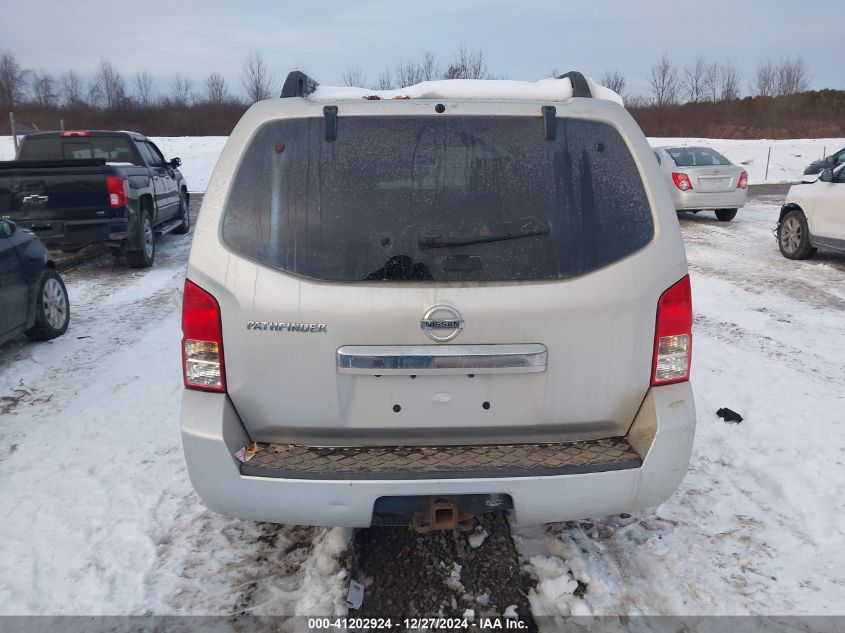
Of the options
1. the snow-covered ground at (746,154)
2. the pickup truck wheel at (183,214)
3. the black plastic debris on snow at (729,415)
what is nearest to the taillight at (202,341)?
the black plastic debris on snow at (729,415)

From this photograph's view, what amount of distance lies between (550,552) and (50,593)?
7.44ft

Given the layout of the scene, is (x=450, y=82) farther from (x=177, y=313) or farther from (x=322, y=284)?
(x=177, y=313)

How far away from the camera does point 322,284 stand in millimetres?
2322

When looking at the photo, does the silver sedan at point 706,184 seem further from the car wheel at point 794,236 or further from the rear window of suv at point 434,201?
the rear window of suv at point 434,201

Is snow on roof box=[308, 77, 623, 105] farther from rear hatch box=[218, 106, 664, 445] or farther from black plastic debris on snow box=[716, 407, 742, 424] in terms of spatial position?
black plastic debris on snow box=[716, 407, 742, 424]

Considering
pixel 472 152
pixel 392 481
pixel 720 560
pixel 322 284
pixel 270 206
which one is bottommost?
pixel 720 560

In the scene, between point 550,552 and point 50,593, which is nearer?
point 50,593

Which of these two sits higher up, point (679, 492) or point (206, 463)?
point (206, 463)

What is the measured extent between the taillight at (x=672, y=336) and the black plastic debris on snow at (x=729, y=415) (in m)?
2.24

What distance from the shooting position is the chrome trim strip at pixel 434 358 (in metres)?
2.32

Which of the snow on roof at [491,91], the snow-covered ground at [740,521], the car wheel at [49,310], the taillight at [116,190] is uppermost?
the snow on roof at [491,91]

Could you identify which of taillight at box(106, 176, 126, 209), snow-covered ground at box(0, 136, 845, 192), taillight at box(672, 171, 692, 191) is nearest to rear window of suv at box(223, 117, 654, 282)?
taillight at box(106, 176, 126, 209)

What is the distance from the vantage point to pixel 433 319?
2299 millimetres

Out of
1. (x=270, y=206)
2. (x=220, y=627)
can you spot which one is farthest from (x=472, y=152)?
(x=220, y=627)
